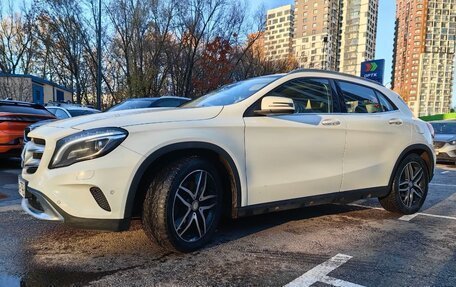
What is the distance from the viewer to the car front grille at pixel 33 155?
125 inches

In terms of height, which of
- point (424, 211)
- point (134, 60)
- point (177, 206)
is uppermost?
point (134, 60)

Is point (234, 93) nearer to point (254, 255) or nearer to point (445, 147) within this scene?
point (254, 255)

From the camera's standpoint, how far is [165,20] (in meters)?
31.7

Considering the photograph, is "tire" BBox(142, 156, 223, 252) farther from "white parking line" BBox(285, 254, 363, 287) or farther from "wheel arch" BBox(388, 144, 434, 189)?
"wheel arch" BBox(388, 144, 434, 189)

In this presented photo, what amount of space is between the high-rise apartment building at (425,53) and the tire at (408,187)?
55.3 metres

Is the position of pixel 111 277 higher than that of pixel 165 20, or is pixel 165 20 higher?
pixel 165 20

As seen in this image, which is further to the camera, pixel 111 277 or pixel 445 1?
pixel 445 1

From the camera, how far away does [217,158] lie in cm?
349

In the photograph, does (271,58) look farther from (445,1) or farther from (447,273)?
(447,273)

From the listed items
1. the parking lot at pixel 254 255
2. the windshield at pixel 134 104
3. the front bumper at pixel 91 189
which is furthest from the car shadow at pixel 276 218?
the windshield at pixel 134 104

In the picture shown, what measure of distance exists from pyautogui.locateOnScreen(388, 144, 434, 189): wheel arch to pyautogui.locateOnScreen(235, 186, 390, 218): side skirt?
11.6 inches

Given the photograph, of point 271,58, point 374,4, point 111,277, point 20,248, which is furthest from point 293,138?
point 374,4

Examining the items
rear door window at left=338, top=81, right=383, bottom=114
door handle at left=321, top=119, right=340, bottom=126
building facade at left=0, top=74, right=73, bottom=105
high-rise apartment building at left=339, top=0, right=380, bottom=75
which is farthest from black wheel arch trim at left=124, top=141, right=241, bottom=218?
high-rise apartment building at left=339, top=0, right=380, bottom=75

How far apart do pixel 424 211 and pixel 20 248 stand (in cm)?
480
